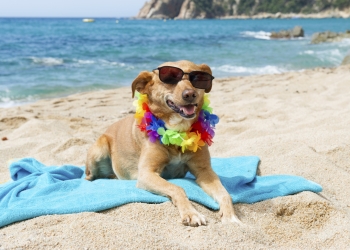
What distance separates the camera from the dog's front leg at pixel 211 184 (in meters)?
3.46

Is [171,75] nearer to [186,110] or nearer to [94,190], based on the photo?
[186,110]

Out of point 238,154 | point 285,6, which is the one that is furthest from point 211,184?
point 285,6

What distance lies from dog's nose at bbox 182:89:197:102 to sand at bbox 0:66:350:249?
101 centimetres

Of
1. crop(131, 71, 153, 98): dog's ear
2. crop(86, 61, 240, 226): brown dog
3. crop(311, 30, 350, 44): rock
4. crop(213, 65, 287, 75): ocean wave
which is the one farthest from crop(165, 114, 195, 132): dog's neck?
crop(311, 30, 350, 44): rock

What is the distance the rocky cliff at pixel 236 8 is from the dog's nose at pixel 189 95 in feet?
424

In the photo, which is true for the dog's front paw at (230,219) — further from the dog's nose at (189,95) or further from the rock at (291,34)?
the rock at (291,34)

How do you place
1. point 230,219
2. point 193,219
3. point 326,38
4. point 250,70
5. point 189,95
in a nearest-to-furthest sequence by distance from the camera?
point 193,219, point 230,219, point 189,95, point 250,70, point 326,38

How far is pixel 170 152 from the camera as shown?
4.13 meters

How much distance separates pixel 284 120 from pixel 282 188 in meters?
3.25

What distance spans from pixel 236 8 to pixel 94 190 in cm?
14664

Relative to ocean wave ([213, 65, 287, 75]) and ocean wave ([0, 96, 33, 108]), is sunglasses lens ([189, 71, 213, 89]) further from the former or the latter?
ocean wave ([213, 65, 287, 75])

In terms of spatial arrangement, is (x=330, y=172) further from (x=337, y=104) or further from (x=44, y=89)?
(x=44, y=89)

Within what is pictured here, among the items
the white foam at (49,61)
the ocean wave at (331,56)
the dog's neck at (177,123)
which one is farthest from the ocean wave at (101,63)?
the dog's neck at (177,123)

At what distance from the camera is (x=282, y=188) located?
3961 millimetres
